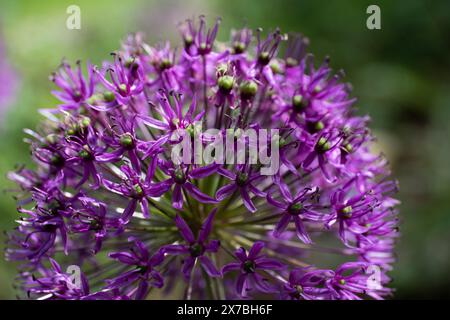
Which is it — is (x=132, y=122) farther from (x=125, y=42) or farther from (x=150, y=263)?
(x=125, y=42)

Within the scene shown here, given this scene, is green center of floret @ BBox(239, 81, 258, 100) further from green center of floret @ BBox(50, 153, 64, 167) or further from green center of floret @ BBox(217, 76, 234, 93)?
green center of floret @ BBox(50, 153, 64, 167)

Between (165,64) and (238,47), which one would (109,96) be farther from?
(238,47)

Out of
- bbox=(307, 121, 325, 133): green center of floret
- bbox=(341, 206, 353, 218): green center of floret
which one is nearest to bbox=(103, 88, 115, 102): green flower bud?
bbox=(307, 121, 325, 133): green center of floret

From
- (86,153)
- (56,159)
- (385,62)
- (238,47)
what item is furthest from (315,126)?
(385,62)

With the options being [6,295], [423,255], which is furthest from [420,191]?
[6,295]

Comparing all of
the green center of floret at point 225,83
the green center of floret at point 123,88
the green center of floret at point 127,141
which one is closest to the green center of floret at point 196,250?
the green center of floret at point 127,141
